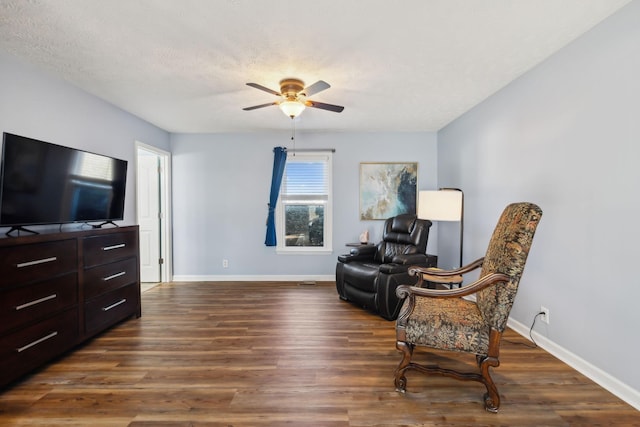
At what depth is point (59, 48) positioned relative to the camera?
2119 mm

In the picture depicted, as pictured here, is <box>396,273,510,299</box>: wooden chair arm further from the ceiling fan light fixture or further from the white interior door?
the white interior door

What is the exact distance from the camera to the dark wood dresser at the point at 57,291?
1810mm

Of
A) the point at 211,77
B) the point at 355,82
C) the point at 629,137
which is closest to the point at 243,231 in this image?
the point at 211,77

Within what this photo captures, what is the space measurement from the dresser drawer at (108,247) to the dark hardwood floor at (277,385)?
2.40 feet

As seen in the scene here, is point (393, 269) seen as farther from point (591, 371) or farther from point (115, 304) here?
point (115, 304)

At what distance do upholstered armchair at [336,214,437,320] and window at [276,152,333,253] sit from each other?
989 mm

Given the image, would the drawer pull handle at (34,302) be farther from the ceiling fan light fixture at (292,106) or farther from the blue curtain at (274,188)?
the blue curtain at (274,188)

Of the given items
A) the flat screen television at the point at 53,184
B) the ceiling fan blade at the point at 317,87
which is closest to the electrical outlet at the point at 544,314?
the ceiling fan blade at the point at 317,87

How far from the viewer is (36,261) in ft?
6.48

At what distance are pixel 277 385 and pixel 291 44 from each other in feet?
8.01

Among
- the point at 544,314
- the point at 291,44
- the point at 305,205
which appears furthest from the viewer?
the point at 305,205

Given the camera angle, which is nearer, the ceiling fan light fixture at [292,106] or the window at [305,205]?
the ceiling fan light fixture at [292,106]

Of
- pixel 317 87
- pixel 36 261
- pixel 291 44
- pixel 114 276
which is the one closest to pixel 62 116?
pixel 36 261

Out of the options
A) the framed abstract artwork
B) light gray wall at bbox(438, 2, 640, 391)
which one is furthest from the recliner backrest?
light gray wall at bbox(438, 2, 640, 391)
